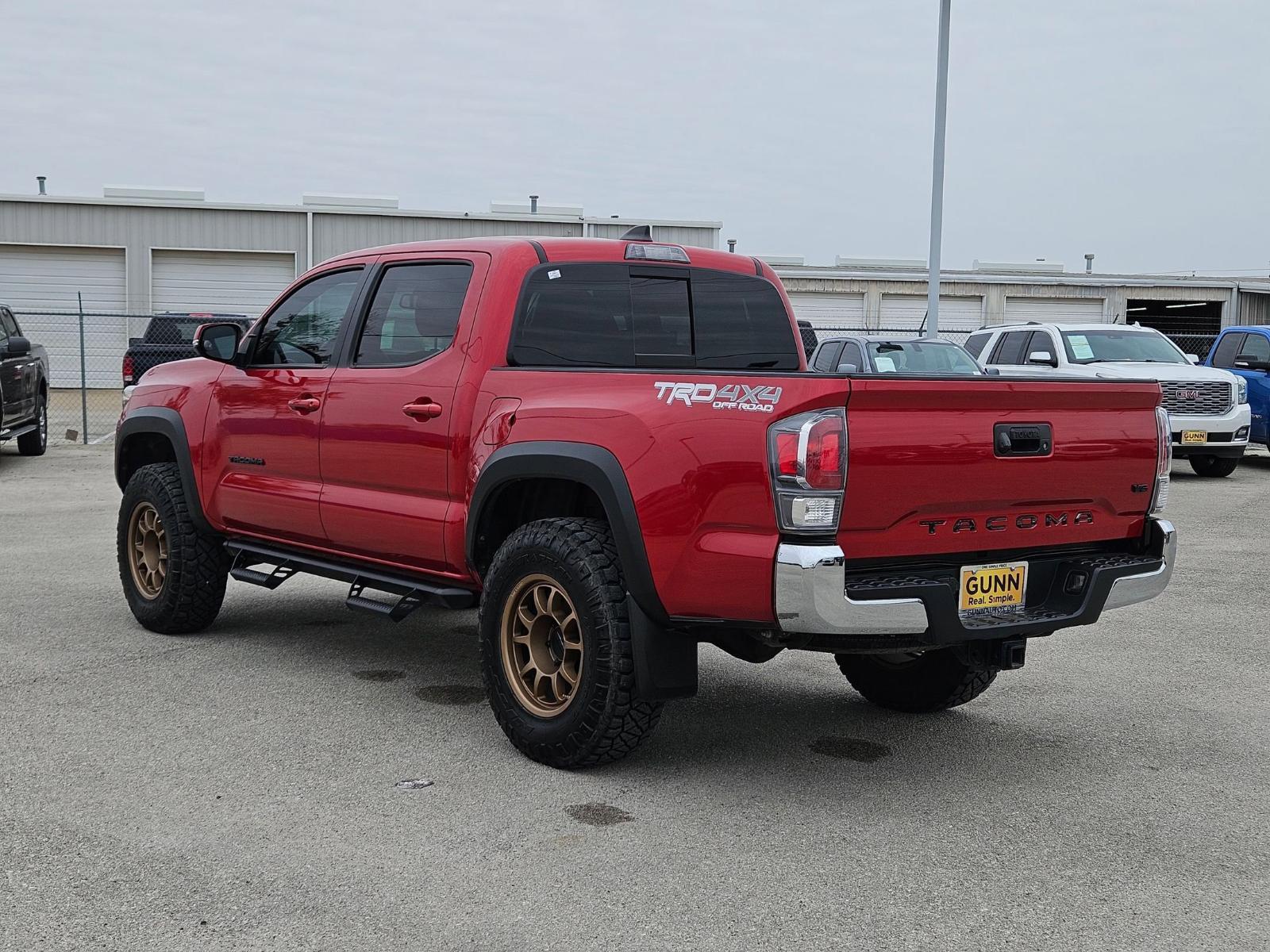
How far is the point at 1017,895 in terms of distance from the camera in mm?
3732

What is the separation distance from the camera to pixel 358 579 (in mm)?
5840

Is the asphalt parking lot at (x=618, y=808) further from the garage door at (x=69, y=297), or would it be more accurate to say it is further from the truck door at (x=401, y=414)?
the garage door at (x=69, y=297)

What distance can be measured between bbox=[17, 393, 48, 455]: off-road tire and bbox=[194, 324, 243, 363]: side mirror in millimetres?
11474

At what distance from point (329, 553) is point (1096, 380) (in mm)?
3446

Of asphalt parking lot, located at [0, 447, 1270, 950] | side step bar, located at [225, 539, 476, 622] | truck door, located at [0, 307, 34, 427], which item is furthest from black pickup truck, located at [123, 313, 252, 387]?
side step bar, located at [225, 539, 476, 622]

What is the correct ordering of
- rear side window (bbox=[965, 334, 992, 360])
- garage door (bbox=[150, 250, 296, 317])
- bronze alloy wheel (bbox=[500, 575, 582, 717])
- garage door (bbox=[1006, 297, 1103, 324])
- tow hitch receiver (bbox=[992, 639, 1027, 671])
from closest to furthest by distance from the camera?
tow hitch receiver (bbox=[992, 639, 1027, 671]) < bronze alloy wheel (bbox=[500, 575, 582, 717]) < rear side window (bbox=[965, 334, 992, 360]) < garage door (bbox=[150, 250, 296, 317]) < garage door (bbox=[1006, 297, 1103, 324])

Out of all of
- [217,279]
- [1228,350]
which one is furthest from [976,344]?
[217,279]

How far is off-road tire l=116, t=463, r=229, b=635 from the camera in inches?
268

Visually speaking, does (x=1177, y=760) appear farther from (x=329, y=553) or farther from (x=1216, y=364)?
(x=1216, y=364)

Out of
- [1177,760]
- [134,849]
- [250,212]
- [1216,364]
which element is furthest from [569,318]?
[250,212]

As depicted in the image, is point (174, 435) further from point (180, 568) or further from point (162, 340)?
point (162, 340)

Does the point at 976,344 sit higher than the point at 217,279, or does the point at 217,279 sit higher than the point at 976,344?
the point at 217,279

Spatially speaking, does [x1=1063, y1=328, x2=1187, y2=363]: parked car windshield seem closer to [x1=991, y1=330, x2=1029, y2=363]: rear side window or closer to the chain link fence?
[x1=991, y1=330, x2=1029, y2=363]: rear side window

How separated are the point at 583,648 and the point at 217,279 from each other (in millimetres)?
30955
